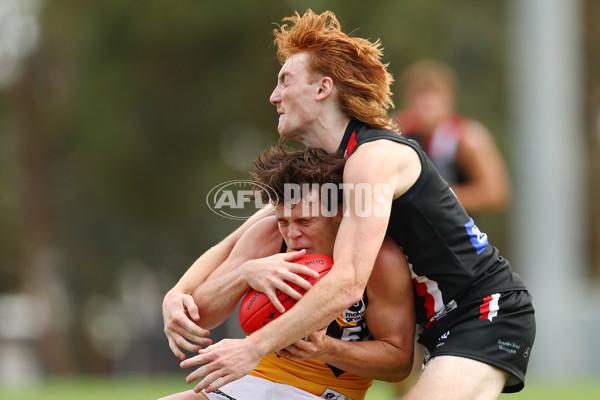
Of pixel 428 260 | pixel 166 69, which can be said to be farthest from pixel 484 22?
pixel 428 260

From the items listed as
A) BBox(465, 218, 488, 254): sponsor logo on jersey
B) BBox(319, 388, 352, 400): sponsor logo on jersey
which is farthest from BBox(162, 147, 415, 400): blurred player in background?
BBox(465, 218, 488, 254): sponsor logo on jersey

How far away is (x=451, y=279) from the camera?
4355 mm

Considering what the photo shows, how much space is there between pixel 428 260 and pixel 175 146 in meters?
14.7

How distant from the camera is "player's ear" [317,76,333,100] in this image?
4.52m

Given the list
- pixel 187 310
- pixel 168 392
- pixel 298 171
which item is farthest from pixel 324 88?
pixel 168 392

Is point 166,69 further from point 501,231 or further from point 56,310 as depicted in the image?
point 501,231

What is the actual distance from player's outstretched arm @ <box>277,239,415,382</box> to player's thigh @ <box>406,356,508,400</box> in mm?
148

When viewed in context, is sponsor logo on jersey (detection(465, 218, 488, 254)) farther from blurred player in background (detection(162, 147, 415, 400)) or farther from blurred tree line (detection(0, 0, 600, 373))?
blurred tree line (detection(0, 0, 600, 373))

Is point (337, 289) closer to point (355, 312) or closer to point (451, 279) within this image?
point (355, 312)

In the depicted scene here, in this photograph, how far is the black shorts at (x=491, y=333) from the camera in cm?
428

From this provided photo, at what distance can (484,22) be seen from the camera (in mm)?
25672

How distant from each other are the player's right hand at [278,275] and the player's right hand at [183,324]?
0.37m

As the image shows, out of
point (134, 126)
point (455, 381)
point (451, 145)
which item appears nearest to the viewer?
point (455, 381)

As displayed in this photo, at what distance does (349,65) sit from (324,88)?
0.58 feet
